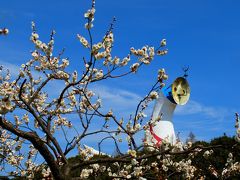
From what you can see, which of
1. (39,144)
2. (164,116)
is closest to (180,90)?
(164,116)

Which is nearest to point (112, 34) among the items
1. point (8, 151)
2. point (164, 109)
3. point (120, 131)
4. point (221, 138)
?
point (120, 131)

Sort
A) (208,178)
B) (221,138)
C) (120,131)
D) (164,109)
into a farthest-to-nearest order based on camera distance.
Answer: (164,109)
(221,138)
(208,178)
(120,131)

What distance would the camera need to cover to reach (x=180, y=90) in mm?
20781

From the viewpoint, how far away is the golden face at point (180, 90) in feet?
67.1

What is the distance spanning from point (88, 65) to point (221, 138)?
858 centimetres

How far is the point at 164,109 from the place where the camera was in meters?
20.3

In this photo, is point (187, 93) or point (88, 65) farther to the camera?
point (187, 93)

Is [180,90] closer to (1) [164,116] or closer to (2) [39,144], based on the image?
(1) [164,116]

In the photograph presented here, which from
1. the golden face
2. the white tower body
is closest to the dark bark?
the white tower body

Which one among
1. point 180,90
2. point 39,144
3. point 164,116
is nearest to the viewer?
point 39,144

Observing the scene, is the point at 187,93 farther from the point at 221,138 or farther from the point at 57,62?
the point at 57,62

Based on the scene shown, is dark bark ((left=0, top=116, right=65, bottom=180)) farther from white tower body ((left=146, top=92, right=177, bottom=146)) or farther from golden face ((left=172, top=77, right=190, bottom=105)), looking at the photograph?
golden face ((left=172, top=77, right=190, bottom=105))

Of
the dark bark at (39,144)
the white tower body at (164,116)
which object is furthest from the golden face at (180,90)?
the dark bark at (39,144)

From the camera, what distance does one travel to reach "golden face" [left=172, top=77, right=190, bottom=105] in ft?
67.1
